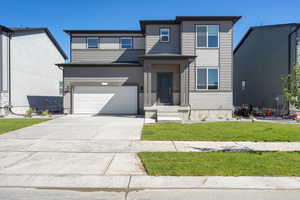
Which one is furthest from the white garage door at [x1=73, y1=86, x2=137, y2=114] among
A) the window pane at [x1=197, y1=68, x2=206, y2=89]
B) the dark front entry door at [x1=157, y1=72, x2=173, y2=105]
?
the window pane at [x1=197, y1=68, x2=206, y2=89]

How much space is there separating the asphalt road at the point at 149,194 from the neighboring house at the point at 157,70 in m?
9.51

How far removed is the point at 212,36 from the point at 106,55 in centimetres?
855

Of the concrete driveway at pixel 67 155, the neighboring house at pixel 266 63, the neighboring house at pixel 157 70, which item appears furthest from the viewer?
the neighboring house at pixel 266 63

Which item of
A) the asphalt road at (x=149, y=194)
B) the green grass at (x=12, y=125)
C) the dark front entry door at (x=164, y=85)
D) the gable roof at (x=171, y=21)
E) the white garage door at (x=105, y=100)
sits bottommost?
the asphalt road at (x=149, y=194)

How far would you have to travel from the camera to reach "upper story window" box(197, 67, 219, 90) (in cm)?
1336

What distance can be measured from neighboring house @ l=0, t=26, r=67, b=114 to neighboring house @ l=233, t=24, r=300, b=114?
19943mm

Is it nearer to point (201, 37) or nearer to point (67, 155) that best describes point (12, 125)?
point (67, 155)

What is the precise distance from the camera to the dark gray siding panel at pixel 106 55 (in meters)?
15.8

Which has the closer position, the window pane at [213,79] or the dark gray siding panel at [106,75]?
the window pane at [213,79]

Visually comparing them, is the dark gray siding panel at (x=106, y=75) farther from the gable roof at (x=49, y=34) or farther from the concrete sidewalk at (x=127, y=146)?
the concrete sidewalk at (x=127, y=146)

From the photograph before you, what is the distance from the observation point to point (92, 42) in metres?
15.9

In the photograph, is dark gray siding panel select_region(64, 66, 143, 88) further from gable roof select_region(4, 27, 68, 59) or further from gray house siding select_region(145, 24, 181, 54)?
gable roof select_region(4, 27, 68, 59)

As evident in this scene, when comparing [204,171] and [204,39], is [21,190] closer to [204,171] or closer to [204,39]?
[204,171]

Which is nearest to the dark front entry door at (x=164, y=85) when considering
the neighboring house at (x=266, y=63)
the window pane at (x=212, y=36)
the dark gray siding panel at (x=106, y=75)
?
the dark gray siding panel at (x=106, y=75)
